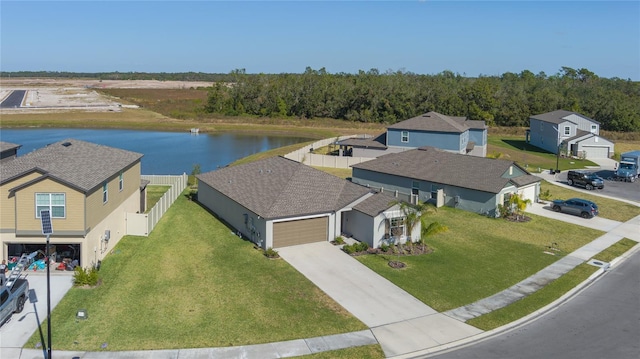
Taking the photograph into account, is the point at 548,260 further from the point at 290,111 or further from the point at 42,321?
the point at 290,111

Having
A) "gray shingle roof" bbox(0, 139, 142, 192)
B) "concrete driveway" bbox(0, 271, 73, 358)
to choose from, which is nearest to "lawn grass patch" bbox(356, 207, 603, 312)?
"concrete driveway" bbox(0, 271, 73, 358)

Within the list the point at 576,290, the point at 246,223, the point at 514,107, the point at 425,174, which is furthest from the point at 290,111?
the point at 576,290

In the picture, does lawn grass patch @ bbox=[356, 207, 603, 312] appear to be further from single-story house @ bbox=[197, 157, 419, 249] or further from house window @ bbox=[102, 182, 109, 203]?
house window @ bbox=[102, 182, 109, 203]

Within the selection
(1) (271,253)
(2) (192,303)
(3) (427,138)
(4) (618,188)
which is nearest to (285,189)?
(1) (271,253)

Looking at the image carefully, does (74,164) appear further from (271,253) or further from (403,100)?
(403,100)

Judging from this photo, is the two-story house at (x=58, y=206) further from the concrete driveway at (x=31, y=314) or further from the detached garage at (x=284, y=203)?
the detached garage at (x=284, y=203)

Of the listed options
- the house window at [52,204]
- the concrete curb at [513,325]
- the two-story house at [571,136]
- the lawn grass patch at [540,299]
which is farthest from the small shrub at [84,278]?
the two-story house at [571,136]
